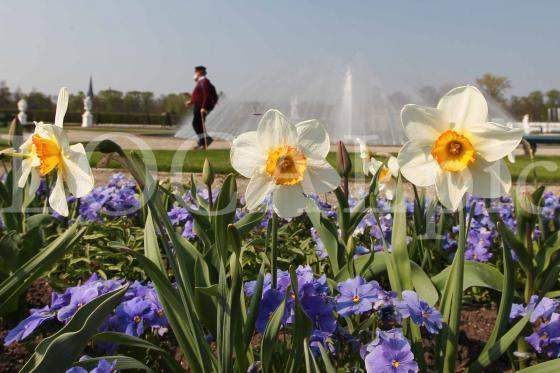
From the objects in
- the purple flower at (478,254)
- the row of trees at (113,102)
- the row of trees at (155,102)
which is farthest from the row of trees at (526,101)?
the purple flower at (478,254)

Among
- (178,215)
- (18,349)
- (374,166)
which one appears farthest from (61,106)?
(178,215)

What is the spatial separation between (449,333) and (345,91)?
15177 millimetres

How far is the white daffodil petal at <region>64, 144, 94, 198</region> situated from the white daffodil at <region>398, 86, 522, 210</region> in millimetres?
612

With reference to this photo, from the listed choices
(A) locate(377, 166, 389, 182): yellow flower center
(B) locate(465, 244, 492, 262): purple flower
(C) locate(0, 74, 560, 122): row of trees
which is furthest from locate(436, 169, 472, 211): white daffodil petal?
(C) locate(0, 74, 560, 122): row of trees

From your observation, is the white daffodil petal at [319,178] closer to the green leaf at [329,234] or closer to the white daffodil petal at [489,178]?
the white daffodil petal at [489,178]

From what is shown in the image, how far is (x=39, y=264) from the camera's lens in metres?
1.40

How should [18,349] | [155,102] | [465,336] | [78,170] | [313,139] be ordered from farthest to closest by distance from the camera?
[155,102], [465,336], [18,349], [313,139], [78,170]

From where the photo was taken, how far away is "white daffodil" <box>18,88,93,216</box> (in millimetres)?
988

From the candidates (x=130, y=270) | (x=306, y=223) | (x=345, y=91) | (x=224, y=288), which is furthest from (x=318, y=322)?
(x=345, y=91)

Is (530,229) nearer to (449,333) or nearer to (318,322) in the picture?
(449,333)

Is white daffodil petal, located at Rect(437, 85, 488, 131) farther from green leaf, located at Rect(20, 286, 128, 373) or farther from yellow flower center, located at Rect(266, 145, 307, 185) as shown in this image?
green leaf, located at Rect(20, 286, 128, 373)

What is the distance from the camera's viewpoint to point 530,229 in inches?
71.7

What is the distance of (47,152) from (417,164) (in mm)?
A: 744

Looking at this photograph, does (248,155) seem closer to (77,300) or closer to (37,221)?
(77,300)
